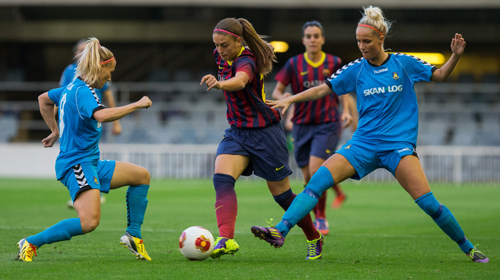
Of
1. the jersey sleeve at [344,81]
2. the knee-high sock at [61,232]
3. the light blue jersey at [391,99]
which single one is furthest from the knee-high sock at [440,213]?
the knee-high sock at [61,232]

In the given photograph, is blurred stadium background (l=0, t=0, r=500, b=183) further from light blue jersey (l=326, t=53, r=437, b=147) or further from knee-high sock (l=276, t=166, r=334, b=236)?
knee-high sock (l=276, t=166, r=334, b=236)

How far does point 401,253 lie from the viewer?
598 cm

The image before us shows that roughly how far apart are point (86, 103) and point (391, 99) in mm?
2403

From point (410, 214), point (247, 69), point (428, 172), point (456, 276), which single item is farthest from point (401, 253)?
point (428, 172)

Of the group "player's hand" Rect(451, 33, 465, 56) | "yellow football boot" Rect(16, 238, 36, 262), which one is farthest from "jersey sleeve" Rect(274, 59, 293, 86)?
"yellow football boot" Rect(16, 238, 36, 262)

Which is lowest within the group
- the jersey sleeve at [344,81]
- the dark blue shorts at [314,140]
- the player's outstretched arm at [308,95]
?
the dark blue shorts at [314,140]

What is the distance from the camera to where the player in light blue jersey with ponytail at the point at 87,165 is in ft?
16.2

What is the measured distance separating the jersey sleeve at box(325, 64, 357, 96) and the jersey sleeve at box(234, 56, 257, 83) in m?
0.73

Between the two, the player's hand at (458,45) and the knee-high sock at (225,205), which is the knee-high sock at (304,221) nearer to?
the knee-high sock at (225,205)

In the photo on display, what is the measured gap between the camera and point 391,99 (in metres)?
5.33

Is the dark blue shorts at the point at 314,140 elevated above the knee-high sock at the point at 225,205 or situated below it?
above

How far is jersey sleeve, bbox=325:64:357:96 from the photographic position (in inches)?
217

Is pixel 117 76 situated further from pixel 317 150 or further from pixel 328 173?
pixel 328 173

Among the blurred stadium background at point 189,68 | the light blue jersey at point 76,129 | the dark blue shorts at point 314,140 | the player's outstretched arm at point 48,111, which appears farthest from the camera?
the blurred stadium background at point 189,68
